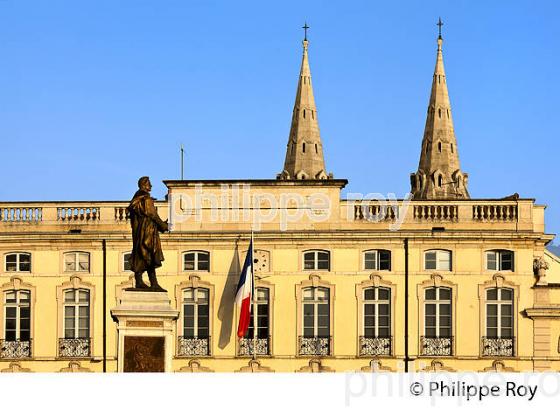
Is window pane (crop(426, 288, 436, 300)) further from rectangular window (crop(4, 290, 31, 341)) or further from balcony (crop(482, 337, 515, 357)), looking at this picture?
rectangular window (crop(4, 290, 31, 341))

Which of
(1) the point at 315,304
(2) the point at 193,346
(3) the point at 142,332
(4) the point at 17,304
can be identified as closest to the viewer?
(3) the point at 142,332

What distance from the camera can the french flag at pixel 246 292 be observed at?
58000mm

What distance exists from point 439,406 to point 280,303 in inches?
1206

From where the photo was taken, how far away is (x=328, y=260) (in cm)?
6122

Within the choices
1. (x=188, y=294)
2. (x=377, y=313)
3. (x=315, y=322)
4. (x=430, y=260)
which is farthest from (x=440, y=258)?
(x=188, y=294)

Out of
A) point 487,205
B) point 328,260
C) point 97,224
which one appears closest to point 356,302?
point 328,260

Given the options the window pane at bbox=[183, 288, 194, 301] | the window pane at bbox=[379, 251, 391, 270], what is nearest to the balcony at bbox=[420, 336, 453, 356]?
the window pane at bbox=[379, 251, 391, 270]

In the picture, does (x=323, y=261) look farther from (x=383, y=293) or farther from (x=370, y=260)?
(x=383, y=293)

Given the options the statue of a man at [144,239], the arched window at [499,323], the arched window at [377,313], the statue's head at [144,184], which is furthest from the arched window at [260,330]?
the statue's head at [144,184]

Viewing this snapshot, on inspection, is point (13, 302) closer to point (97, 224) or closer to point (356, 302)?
point (97, 224)

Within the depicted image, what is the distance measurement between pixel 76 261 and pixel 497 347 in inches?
656

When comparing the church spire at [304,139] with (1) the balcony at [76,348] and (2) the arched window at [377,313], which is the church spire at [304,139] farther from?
(1) the balcony at [76,348]

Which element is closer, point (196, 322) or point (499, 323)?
point (499, 323)

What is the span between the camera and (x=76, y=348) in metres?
60.7
